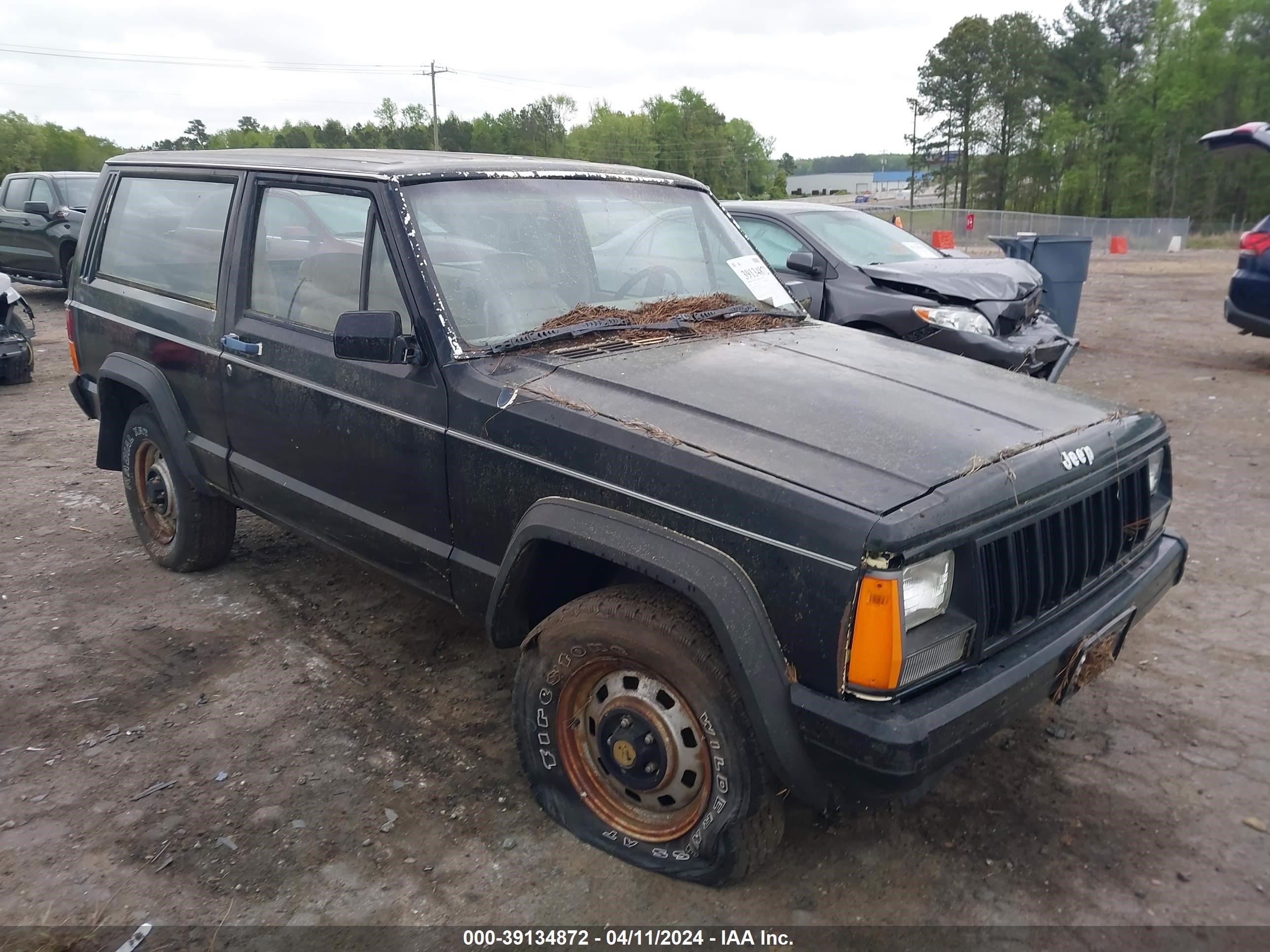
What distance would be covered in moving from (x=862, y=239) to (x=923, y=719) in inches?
259

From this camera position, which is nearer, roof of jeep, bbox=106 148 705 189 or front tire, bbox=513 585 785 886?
front tire, bbox=513 585 785 886

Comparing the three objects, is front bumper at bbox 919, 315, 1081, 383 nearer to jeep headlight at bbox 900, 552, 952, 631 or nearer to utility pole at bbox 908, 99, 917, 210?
jeep headlight at bbox 900, 552, 952, 631

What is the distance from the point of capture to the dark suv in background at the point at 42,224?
1371cm

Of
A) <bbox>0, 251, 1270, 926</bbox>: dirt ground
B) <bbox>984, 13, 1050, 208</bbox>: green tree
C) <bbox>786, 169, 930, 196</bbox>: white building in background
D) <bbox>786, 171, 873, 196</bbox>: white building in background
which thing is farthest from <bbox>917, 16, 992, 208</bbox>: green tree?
<bbox>0, 251, 1270, 926</bbox>: dirt ground

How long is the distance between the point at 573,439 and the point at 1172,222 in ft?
126

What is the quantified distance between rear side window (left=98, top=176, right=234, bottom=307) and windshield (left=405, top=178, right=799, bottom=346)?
1.35 m

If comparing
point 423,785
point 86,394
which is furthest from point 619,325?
point 86,394

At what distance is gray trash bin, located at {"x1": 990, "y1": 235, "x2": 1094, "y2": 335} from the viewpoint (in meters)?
10.2

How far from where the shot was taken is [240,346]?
12.3 ft

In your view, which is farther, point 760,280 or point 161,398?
point 161,398

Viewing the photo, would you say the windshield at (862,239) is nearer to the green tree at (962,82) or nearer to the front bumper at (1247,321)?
the front bumper at (1247,321)

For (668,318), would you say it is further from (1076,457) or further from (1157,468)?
(1157,468)

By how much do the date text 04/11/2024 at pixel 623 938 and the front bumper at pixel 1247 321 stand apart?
8.80m

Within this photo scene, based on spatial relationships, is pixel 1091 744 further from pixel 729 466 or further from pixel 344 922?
pixel 344 922
